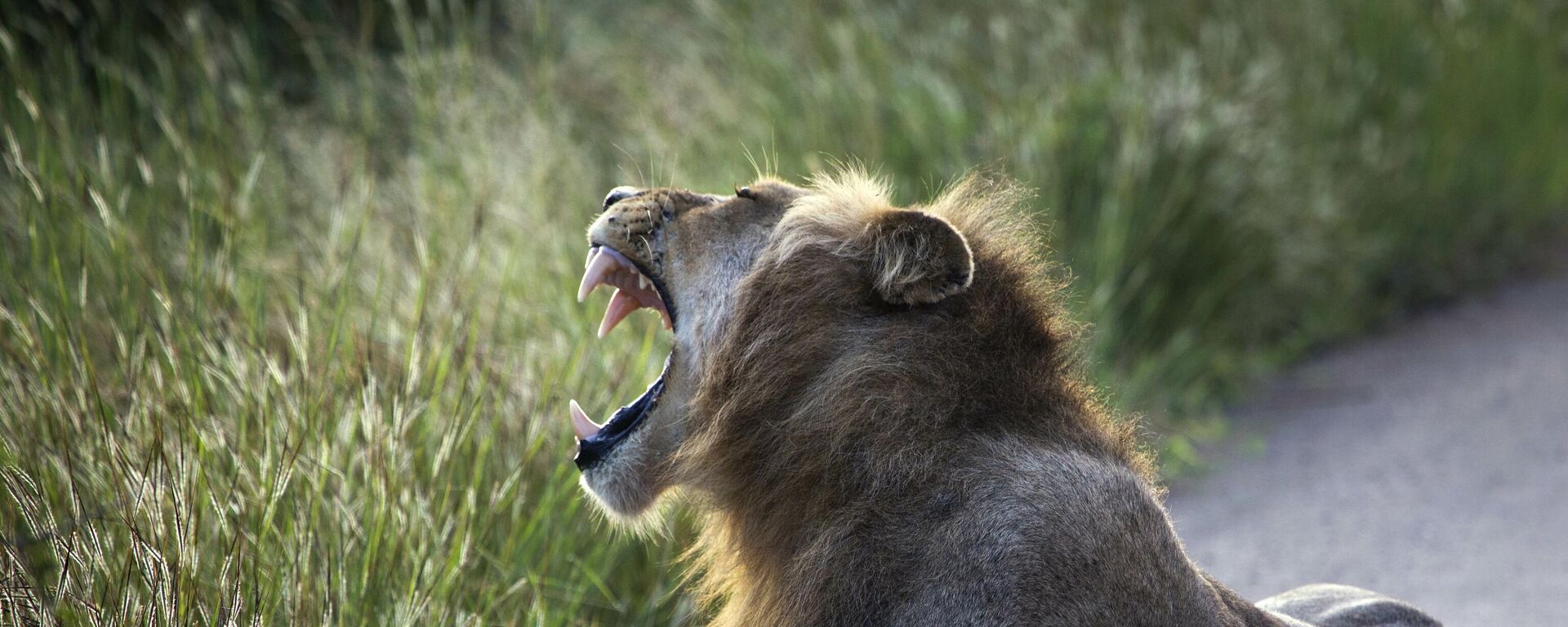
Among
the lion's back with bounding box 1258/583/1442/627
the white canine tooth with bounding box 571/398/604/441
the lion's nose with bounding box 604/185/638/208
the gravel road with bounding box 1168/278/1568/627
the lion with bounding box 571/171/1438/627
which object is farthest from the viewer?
the gravel road with bounding box 1168/278/1568/627

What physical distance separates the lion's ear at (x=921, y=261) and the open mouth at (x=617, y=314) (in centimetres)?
54

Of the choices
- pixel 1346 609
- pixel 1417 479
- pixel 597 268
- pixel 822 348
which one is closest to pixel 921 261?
pixel 822 348

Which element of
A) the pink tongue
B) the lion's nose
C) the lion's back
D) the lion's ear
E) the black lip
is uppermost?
the lion's nose

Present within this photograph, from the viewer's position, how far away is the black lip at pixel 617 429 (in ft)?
10.2

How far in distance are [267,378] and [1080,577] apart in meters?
2.01

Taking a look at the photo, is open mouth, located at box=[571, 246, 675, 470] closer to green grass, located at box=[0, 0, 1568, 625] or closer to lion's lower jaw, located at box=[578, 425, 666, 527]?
lion's lower jaw, located at box=[578, 425, 666, 527]

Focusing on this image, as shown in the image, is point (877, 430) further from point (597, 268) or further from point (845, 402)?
point (597, 268)

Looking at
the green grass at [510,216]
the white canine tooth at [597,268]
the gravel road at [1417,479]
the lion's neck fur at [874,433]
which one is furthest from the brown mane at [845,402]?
the gravel road at [1417,479]

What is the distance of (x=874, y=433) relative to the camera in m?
2.80

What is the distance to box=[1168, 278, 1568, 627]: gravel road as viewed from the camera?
544 centimetres

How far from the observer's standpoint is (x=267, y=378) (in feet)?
11.3

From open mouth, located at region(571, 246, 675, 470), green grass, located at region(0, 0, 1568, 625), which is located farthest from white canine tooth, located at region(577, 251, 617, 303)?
green grass, located at region(0, 0, 1568, 625)

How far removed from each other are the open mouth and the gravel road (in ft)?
6.88

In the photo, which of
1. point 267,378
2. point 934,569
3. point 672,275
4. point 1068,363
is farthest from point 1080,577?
point 267,378
